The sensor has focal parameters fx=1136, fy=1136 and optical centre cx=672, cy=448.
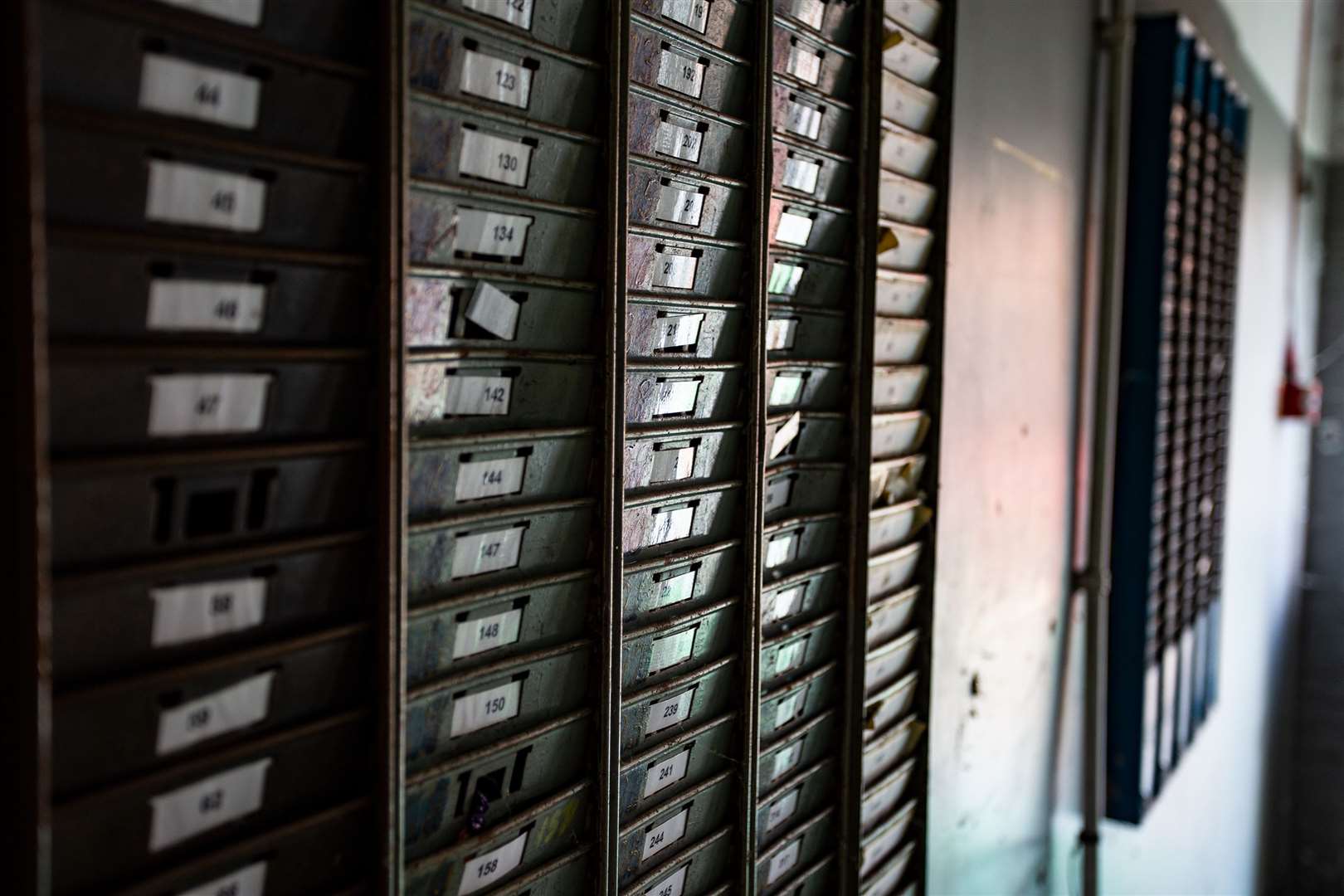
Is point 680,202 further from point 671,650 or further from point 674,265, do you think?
point 671,650

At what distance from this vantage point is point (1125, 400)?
8.25 feet

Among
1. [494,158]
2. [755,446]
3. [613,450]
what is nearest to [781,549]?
[755,446]

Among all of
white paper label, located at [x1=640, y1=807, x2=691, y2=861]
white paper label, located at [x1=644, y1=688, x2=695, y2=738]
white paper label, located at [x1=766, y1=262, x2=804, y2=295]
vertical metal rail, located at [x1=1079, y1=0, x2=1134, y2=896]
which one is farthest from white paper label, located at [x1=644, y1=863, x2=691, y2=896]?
vertical metal rail, located at [x1=1079, y1=0, x2=1134, y2=896]

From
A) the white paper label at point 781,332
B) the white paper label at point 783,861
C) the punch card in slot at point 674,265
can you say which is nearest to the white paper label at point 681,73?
the punch card in slot at point 674,265

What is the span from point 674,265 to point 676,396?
0.12 meters

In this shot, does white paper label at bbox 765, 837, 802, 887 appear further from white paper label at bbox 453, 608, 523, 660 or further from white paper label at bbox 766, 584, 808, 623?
white paper label at bbox 453, 608, 523, 660

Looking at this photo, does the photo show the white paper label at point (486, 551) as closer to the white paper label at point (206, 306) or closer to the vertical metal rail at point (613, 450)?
the vertical metal rail at point (613, 450)

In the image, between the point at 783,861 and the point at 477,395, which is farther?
the point at 783,861

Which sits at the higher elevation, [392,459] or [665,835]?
[392,459]

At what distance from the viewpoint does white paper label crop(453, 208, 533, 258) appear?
0.81 meters

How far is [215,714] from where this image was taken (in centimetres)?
68

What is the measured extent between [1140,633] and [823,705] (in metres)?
1.39

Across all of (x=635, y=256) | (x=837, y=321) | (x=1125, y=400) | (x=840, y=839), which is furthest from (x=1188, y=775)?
(x=635, y=256)

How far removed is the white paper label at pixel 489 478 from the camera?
827 mm
